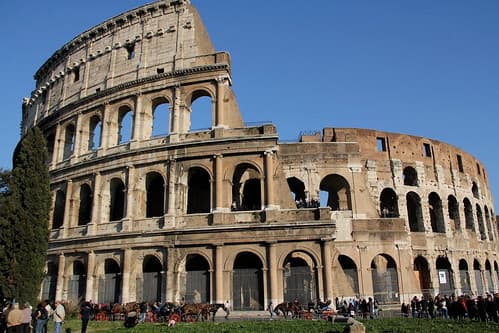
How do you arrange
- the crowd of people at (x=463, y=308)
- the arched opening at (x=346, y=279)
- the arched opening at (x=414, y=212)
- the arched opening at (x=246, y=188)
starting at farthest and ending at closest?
the arched opening at (x=414, y=212), the arched opening at (x=246, y=188), the arched opening at (x=346, y=279), the crowd of people at (x=463, y=308)

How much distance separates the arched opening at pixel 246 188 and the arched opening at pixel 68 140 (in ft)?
36.0

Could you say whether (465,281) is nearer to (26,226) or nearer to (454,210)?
(454,210)

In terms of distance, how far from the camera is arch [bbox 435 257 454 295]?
25781mm

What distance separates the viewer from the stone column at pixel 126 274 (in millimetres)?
19688

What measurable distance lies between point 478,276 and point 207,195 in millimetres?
20501

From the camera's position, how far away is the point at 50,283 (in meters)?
22.8

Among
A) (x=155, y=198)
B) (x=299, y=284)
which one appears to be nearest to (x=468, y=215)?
(x=299, y=284)

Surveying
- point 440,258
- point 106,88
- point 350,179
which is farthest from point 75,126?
point 440,258

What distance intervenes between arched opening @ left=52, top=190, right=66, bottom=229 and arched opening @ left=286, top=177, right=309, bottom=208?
13399mm

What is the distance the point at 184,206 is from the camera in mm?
20281

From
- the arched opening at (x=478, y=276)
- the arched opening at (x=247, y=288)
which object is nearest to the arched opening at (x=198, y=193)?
the arched opening at (x=247, y=288)

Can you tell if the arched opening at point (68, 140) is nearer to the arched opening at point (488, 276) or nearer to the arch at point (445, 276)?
the arch at point (445, 276)

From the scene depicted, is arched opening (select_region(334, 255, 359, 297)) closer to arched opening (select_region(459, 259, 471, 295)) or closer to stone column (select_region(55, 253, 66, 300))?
arched opening (select_region(459, 259, 471, 295))

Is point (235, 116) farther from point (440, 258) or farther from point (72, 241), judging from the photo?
point (440, 258)
